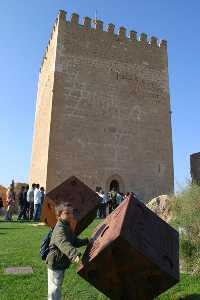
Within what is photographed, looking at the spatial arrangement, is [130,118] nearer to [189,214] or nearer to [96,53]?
[96,53]

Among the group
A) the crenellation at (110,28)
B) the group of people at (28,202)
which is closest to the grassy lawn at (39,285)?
the group of people at (28,202)

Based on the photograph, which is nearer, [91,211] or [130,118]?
[91,211]

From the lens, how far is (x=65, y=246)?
3828mm

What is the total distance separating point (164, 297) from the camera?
15.6 feet

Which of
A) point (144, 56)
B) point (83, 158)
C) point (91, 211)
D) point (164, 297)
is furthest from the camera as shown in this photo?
point (144, 56)

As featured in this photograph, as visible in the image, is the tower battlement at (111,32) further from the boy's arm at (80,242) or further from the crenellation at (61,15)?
the boy's arm at (80,242)

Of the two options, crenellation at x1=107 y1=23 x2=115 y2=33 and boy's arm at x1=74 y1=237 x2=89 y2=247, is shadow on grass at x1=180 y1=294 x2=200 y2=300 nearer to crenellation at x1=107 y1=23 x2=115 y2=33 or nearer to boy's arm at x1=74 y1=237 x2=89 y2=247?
boy's arm at x1=74 y1=237 x2=89 y2=247

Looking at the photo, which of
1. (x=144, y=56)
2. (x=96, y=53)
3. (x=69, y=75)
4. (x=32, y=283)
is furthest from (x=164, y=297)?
(x=144, y=56)

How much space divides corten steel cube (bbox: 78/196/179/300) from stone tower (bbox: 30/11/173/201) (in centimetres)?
1376

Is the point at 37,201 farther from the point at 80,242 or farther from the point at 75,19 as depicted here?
the point at 75,19

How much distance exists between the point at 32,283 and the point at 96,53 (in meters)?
16.5

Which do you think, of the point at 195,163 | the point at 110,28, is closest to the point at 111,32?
the point at 110,28

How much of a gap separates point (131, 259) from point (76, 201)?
2.96 metres

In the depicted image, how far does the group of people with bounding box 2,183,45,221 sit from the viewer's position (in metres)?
13.8
